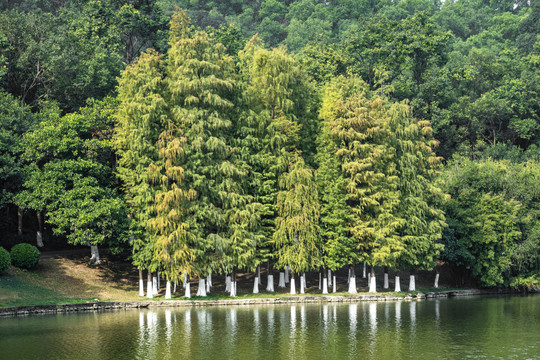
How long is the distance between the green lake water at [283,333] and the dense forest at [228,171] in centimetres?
805

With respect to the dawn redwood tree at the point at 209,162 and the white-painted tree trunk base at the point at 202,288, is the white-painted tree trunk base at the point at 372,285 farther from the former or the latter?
the white-painted tree trunk base at the point at 202,288

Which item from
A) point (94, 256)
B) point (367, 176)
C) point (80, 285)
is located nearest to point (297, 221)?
point (367, 176)

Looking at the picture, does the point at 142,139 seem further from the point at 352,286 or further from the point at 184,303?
the point at 352,286

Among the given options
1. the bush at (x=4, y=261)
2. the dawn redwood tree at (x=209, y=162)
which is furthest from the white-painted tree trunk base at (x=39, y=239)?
the dawn redwood tree at (x=209, y=162)

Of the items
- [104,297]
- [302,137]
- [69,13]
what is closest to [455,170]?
[302,137]

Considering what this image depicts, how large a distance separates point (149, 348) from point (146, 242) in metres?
22.2

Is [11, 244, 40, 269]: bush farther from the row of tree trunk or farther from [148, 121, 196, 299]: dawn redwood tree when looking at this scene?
[148, 121, 196, 299]: dawn redwood tree

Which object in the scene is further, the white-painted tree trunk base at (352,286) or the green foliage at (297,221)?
the white-painted tree trunk base at (352,286)

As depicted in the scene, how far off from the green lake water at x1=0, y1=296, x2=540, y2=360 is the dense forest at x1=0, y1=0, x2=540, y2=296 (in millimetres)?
8054

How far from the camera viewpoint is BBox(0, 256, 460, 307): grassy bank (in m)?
50.3

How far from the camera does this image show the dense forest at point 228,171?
5462 centimetres

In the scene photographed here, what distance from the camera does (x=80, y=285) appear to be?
55031mm

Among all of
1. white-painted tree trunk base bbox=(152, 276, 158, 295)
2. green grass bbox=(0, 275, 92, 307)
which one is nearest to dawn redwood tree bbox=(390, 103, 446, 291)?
white-painted tree trunk base bbox=(152, 276, 158, 295)

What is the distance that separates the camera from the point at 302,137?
207 ft
